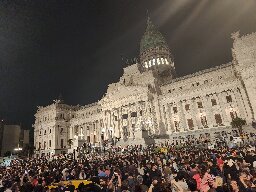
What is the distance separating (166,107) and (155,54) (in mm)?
34332

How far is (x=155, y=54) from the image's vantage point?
277 feet

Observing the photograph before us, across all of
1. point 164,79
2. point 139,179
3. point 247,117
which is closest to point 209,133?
point 247,117

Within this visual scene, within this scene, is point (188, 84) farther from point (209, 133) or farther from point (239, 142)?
point (239, 142)

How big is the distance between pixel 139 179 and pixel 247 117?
4196cm

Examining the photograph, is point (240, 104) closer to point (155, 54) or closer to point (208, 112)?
point (208, 112)

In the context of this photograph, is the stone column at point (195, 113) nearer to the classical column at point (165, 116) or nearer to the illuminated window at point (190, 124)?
the illuminated window at point (190, 124)

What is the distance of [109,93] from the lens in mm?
64062

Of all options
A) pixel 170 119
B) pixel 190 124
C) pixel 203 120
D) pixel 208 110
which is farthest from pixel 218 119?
pixel 170 119

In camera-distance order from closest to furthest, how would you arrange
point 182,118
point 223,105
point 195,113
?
point 223,105 < point 195,113 < point 182,118

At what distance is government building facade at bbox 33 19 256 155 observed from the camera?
46.3 metres

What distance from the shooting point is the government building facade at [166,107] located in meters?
46.3

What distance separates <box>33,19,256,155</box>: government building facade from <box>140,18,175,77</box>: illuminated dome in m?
5.47

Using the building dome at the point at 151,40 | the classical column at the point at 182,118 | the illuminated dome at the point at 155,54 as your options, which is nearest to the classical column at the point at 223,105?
the classical column at the point at 182,118

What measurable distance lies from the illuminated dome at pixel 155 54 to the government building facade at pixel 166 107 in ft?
18.0
